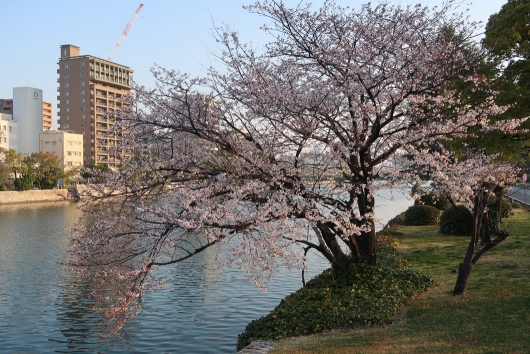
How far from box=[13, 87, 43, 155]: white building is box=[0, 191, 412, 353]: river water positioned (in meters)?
87.7

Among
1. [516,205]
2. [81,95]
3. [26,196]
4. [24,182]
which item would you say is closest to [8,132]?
[81,95]

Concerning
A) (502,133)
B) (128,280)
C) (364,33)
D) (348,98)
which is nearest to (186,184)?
(128,280)

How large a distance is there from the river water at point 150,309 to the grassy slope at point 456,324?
2.79 m

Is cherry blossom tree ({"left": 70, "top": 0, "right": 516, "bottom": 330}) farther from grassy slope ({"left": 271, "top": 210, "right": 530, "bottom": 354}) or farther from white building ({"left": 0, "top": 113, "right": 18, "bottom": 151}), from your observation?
white building ({"left": 0, "top": 113, "right": 18, "bottom": 151})

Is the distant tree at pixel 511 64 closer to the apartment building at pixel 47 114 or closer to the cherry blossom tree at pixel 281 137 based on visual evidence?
the cherry blossom tree at pixel 281 137

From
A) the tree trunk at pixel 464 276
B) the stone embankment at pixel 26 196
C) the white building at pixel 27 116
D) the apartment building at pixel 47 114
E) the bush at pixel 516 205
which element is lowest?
the tree trunk at pixel 464 276

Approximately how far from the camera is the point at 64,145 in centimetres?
9638

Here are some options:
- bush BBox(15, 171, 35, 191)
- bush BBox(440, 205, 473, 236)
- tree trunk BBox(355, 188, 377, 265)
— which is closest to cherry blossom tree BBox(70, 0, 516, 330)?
tree trunk BBox(355, 188, 377, 265)

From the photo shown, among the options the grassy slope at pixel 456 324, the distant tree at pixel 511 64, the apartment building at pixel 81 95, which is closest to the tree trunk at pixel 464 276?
the grassy slope at pixel 456 324

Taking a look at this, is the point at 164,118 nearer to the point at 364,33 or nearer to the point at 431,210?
the point at 364,33

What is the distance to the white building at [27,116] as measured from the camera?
10188 centimetres

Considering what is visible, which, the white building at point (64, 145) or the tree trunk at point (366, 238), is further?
the white building at point (64, 145)

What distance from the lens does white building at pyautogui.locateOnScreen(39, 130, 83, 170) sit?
96.5m

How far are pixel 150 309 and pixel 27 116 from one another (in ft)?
330
